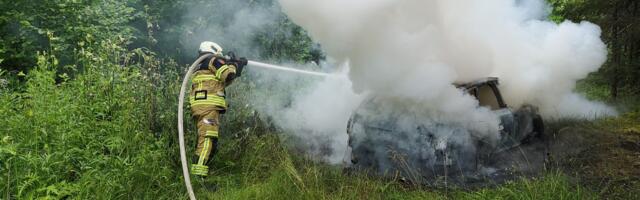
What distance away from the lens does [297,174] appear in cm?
455

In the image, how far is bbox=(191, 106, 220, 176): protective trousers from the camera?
4688 millimetres

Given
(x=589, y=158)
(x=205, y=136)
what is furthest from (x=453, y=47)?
(x=205, y=136)

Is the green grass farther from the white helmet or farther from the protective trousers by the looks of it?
the white helmet

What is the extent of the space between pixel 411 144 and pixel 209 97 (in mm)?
2148

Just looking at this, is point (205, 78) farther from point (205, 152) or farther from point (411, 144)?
point (411, 144)

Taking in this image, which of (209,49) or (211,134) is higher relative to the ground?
(209,49)

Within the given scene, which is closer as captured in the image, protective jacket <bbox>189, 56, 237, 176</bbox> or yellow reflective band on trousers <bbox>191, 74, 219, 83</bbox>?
protective jacket <bbox>189, 56, 237, 176</bbox>

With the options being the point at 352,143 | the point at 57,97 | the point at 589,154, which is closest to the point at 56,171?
the point at 57,97

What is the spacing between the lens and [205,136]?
16.0ft

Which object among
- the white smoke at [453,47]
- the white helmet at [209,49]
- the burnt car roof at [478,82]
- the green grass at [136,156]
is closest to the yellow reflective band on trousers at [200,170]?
the green grass at [136,156]

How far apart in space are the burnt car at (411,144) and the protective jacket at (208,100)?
4.62ft

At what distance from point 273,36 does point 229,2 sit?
0.90m

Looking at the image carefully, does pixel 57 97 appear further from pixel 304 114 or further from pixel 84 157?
pixel 304 114

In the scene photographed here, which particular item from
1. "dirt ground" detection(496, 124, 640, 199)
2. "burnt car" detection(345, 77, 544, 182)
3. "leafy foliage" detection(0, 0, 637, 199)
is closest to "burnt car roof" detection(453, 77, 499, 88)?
"burnt car" detection(345, 77, 544, 182)
